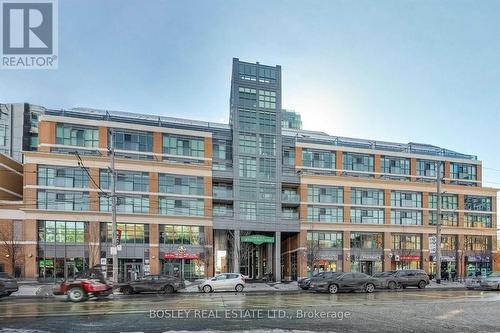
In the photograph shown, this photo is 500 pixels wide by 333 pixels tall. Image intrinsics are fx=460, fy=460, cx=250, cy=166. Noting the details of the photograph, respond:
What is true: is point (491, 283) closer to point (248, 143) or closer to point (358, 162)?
point (248, 143)

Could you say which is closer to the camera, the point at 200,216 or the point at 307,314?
the point at 307,314

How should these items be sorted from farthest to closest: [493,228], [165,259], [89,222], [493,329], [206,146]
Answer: [493,228] → [206,146] → [165,259] → [89,222] → [493,329]

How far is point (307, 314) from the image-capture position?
1645cm

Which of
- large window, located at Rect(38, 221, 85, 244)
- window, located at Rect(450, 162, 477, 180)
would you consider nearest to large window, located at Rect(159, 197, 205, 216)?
large window, located at Rect(38, 221, 85, 244)

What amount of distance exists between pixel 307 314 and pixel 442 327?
470 cm

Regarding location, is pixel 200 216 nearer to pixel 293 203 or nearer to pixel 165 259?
pixel 165 259

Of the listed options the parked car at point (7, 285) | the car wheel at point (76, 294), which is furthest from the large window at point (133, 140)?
the car wheel at point (76, 294)

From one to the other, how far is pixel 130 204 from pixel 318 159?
93.2ft

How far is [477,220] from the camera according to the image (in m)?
77.0

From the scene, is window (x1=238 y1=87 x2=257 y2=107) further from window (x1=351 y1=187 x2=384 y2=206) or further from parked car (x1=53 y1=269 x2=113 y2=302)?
parked car (x1=53 y1=269 x2=113 y2=302)

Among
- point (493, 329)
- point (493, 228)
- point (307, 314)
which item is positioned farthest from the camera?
point (493, 228)

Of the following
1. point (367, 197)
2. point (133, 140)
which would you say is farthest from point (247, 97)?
point (367, 197)

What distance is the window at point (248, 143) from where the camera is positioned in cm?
6406

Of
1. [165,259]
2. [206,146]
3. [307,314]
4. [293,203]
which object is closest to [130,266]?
[165,259]
